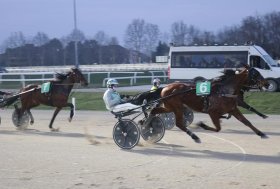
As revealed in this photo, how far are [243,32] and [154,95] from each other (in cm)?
6405

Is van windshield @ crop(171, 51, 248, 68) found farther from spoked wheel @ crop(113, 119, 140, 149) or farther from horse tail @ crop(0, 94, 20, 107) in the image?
spoked wheel @ crop(113, 119, 140, 149)

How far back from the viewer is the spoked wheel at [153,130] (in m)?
12.1

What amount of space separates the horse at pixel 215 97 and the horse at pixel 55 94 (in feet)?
16.4

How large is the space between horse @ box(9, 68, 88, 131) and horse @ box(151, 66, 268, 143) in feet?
16.4

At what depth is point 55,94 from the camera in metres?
16.0

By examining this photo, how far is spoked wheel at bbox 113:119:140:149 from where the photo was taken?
36.9ft

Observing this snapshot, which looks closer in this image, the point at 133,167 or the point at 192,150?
the point at 133,167

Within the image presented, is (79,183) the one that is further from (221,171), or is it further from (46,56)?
(46,56)

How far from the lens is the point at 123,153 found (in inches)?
426

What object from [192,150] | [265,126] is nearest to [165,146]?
[192,150]

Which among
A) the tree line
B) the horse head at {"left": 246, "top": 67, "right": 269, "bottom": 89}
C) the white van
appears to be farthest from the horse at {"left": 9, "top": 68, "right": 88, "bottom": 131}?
the tree line

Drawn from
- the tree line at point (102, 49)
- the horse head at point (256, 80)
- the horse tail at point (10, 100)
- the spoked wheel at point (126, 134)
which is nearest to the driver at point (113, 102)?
the spoked wheel at point (126, 134)

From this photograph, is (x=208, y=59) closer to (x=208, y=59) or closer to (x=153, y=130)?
(x=208, y=59)

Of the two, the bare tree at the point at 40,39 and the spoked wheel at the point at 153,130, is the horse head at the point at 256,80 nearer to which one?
the spoked wheel at the point at 153,130
